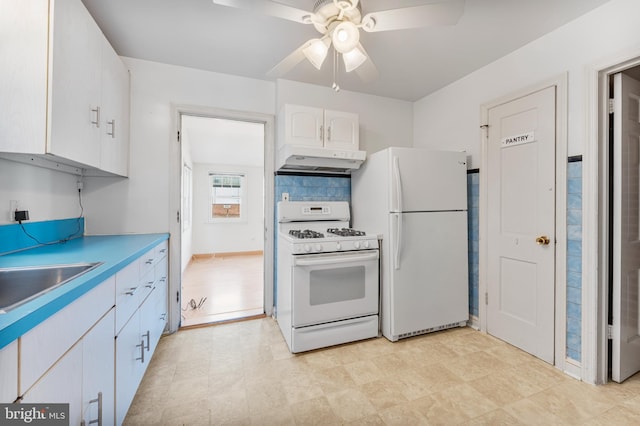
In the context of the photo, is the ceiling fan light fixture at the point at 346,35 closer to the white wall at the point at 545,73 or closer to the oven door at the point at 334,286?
the oven door at the point at 334,286

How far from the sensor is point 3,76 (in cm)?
121

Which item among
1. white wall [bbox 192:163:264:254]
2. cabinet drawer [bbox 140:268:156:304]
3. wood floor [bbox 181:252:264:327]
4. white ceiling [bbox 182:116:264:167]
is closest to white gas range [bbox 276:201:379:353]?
wood floor [bbox 181:252:264:327]

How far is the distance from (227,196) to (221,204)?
23 cm

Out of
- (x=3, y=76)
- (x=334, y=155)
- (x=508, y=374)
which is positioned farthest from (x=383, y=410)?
(x=3, y=76)

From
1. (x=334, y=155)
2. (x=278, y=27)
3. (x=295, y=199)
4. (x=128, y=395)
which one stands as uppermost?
(x=278, y=27)

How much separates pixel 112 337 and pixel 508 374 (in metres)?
2.37

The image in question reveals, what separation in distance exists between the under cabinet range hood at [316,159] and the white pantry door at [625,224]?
1.71m

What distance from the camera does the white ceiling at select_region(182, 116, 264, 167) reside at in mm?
4714

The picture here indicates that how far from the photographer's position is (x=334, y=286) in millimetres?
2217

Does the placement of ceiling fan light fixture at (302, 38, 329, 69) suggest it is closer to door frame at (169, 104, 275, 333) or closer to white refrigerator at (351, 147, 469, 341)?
white refrigerator at (351, 147, 469, 341)

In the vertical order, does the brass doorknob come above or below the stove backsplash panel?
below

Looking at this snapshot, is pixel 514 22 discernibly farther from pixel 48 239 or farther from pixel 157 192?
pixel 48 239

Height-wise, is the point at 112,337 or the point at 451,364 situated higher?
the point at 112,337

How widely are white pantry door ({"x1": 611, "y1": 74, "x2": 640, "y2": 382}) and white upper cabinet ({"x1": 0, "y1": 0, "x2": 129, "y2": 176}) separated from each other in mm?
3203
